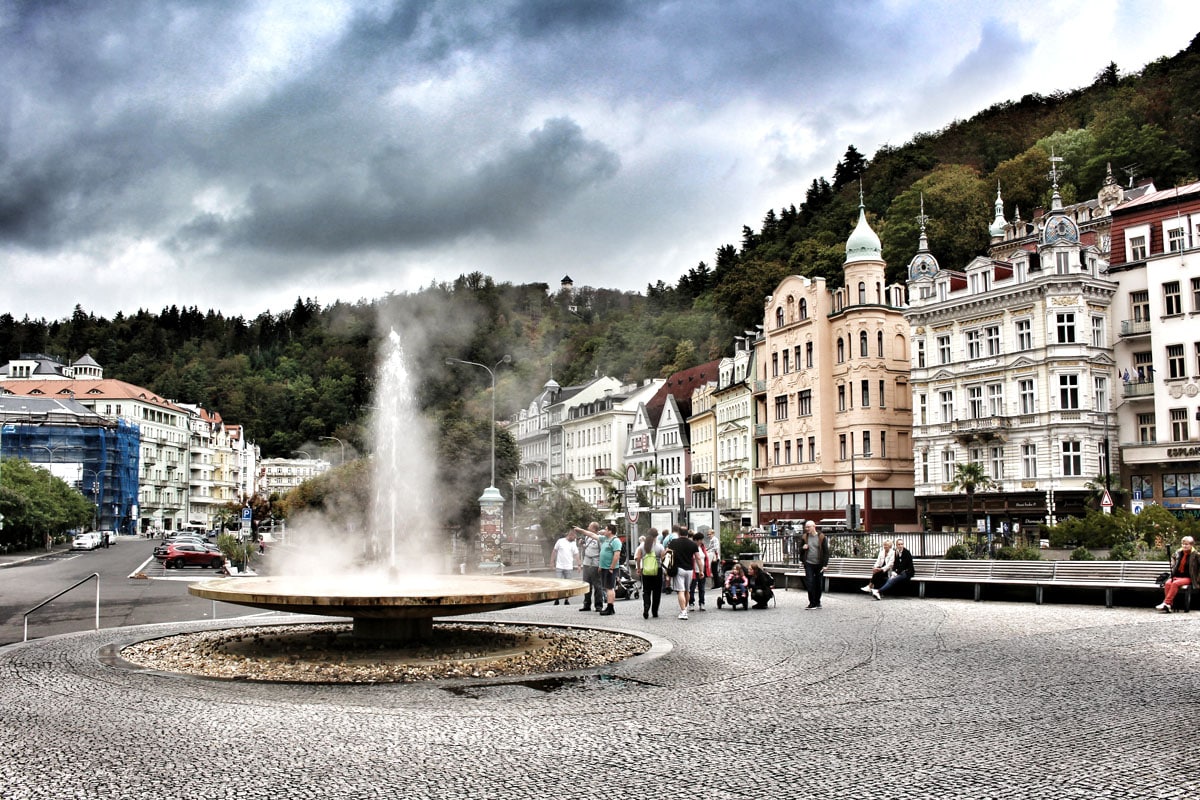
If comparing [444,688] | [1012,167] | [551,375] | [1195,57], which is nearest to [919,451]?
[1012,167]

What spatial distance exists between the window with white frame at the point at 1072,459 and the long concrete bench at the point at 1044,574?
2905 centimetres

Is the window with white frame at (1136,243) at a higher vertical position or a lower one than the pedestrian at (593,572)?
higher

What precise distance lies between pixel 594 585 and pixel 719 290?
8580cm

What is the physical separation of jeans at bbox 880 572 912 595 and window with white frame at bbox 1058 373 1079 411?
32337mm

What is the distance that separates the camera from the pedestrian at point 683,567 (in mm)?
20250

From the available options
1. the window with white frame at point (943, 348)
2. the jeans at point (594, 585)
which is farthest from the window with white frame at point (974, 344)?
the jeans at point (594, 585)

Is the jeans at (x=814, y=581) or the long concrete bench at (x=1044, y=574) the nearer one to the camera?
the long concrete bench at (x=1044, y=574)

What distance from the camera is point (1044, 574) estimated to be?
2469cm

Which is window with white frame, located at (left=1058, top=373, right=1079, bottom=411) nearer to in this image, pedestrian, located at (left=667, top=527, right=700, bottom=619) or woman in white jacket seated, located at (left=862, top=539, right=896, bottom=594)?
woman in white jacket seated, located at (left=862, top=539, right=896, bottom=594)

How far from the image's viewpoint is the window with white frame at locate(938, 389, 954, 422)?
60.8m

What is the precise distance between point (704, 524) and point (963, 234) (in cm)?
6602

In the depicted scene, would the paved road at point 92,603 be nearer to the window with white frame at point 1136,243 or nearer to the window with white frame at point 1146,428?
the window with white frame at point 1146,428

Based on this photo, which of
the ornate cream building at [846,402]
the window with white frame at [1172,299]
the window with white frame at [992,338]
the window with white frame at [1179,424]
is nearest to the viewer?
the window with white frame at [1179,424]

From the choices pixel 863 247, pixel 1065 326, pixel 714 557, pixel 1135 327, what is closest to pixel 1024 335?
pixel 1065 326
